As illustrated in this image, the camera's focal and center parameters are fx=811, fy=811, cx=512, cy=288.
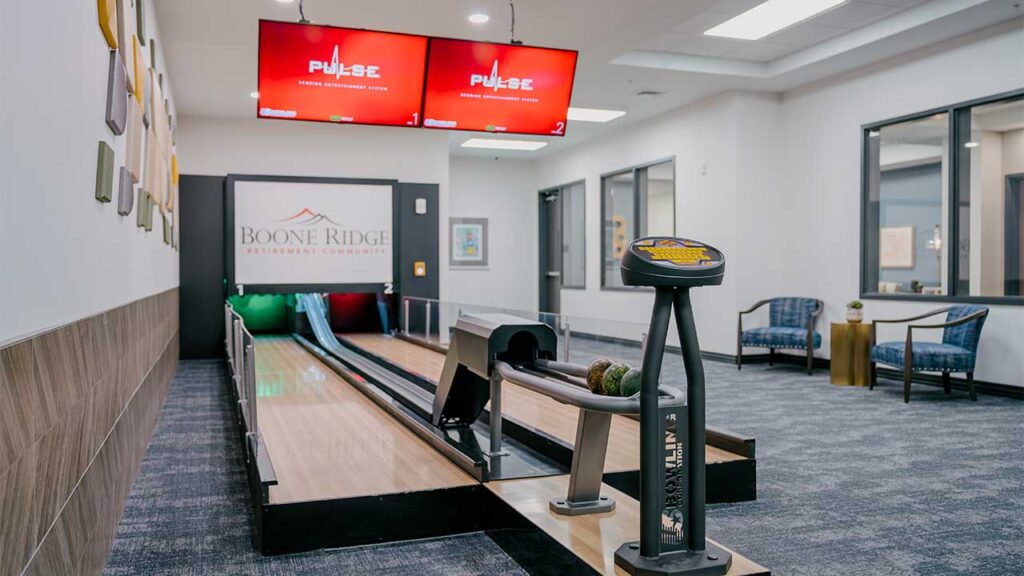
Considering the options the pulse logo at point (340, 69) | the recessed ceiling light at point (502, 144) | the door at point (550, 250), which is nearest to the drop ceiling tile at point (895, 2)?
the pulse logo at point (340, 69)

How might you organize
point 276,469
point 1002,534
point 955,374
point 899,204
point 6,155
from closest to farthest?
point 6,155, point 1002,534, point 276,469, point 955,374, point 899,204

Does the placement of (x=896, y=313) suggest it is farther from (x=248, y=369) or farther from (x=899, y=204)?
(x=248, y=369)

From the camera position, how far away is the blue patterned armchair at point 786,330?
29.4ft

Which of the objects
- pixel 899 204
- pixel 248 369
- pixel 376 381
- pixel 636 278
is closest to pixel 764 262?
pixel 899 204

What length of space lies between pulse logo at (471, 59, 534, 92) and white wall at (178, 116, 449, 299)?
15.4ft

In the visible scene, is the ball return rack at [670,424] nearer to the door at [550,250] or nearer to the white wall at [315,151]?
the white wall at [315,151]

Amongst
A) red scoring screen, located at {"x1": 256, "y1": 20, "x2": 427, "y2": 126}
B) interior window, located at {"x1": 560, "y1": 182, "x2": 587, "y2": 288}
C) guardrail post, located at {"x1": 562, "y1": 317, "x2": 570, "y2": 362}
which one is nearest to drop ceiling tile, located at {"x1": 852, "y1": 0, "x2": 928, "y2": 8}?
red scoring screen, located at {"x1": 256, "y1": 20, "x2": 427, "y2": 126}

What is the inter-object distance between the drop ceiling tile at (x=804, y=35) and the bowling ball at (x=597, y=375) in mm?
5864

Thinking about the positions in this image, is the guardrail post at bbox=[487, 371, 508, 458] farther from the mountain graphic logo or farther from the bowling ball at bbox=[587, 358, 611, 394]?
the mountain graphic logo

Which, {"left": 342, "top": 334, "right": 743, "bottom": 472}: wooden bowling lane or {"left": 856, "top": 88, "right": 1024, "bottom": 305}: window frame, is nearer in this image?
{"left": 342, "top": 334, "right": 743, "bottom": 472}: wooden bowling lane

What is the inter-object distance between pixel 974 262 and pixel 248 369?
Result: 21.9 feet

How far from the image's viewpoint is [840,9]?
7.26m

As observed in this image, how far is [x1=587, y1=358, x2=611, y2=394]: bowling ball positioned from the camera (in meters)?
3.05

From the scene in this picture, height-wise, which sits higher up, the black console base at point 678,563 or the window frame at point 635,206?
the window frame at point 635,206
